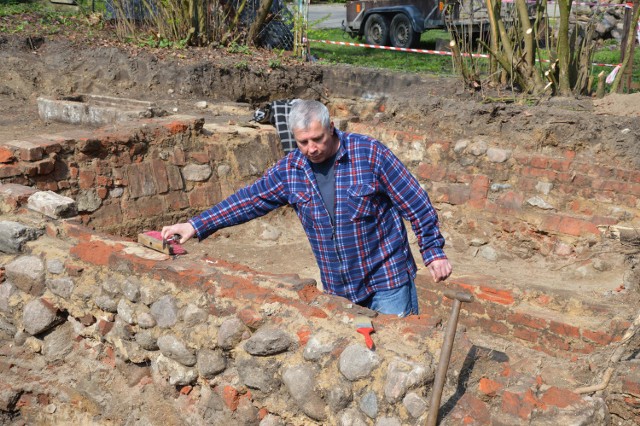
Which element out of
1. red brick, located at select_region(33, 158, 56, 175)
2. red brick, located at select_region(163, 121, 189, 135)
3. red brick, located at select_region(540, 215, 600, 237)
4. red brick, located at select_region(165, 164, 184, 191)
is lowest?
red brick, located at select_region(540, 215, 600, 237)

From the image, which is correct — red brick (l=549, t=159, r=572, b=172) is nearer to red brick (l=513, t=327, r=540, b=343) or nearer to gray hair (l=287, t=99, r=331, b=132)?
red brick (l=513, t=327, r=540, b=343)

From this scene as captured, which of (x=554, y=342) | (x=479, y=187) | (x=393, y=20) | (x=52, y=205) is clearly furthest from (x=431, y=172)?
(x=393, y=20)

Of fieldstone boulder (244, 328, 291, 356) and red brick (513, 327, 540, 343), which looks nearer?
fieldstone boulder (244, 328, 291, 356)

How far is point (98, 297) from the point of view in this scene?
169 inches

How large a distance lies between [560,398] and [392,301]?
1102mm

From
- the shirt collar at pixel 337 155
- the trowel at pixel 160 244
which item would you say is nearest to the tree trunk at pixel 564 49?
the shirt collar at pixel 337 155

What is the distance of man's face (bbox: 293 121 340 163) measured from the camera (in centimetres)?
361

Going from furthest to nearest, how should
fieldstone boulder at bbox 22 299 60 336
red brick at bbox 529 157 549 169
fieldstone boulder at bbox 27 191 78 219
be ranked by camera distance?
1. red brick at bbox 529 157 549 169
2. fieldstone boulder at bbox 27 191 78 219
3. fieldstone boulder at bbox 22 299 60 336

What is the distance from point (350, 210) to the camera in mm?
3768

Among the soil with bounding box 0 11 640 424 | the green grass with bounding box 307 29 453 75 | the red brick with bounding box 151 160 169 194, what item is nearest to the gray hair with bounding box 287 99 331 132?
the soil with bounding box 0 11 640 424

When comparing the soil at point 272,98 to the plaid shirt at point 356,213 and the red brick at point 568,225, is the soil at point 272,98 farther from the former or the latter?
the plaid shirt at point 356,213

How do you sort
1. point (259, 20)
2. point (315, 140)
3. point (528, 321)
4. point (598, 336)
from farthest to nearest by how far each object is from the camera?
point (259, 20), point (528, 321), point (598, 336), point (315, 140)

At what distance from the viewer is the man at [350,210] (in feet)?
12.2

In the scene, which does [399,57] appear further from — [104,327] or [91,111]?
[104,327]
